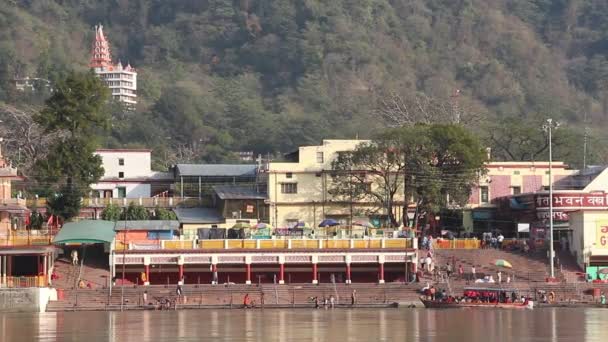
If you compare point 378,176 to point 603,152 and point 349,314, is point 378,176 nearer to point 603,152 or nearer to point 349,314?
point 349,314

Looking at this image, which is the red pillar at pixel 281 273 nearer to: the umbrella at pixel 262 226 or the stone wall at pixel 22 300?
the umbrella at pixel 262 226

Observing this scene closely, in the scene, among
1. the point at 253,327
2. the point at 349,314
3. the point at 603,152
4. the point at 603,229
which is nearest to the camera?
the point at 253,327

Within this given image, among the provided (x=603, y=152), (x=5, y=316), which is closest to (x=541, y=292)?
(x=5, y=316)

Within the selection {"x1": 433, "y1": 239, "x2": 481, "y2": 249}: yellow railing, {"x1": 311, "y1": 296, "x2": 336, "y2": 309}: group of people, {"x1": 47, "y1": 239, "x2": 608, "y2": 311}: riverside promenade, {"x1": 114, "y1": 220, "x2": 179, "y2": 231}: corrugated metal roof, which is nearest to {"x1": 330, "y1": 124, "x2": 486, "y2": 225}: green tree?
{"x1": 433, "y1": 239, "x2": 481, "y2": 249}: yellow railing

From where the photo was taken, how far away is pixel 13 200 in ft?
337

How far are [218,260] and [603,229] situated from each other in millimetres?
23142

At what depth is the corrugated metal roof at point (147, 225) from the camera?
338ft

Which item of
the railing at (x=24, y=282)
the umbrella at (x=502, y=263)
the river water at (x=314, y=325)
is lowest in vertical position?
the river water at (x=314, y=325)

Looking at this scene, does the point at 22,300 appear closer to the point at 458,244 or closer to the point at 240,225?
the point at 240,225

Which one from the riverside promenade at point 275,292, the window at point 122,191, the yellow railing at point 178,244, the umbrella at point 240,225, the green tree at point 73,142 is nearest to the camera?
the riverside promenade at point 275,292

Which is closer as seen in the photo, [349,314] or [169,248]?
[349,314]

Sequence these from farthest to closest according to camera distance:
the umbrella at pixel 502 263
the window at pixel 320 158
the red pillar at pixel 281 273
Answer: the window at pixel 320 158 → the umbrella at pixel 502 263 → the red pillar at pixel 281 273

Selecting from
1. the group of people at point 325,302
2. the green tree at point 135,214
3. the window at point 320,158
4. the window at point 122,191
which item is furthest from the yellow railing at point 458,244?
the window at point 122,191

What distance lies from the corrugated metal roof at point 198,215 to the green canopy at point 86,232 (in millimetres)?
12191
